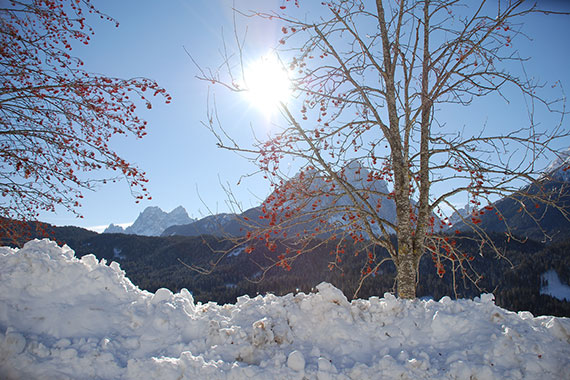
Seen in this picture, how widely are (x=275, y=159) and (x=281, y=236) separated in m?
1.42

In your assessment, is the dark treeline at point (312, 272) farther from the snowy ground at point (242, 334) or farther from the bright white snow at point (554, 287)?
the snowy ground at point (242, 334)

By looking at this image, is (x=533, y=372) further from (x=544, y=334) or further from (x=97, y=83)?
(x=97, y=83)

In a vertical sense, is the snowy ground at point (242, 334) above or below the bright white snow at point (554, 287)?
above

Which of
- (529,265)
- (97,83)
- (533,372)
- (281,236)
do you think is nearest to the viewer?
(533,372)

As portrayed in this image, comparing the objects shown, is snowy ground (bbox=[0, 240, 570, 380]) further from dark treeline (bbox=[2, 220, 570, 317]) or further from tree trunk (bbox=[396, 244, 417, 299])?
dark treeline (bbox=[2, 220, 570, 317])

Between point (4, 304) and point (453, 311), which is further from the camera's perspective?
point (453, 311)

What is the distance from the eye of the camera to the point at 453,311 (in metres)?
4.09

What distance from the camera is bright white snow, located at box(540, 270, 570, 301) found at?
56562 millimetres

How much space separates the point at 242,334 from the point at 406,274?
9.62ft

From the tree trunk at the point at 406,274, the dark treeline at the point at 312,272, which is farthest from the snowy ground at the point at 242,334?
the dark treeline at the point at 312,272

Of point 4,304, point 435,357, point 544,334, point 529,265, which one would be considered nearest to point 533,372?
point 544,334

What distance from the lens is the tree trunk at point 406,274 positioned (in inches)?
194

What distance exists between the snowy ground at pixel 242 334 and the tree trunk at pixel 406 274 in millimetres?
467

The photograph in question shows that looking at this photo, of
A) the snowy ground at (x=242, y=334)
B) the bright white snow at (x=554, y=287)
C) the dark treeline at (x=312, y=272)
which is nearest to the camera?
the snowy ground at (x=242, y=334)
